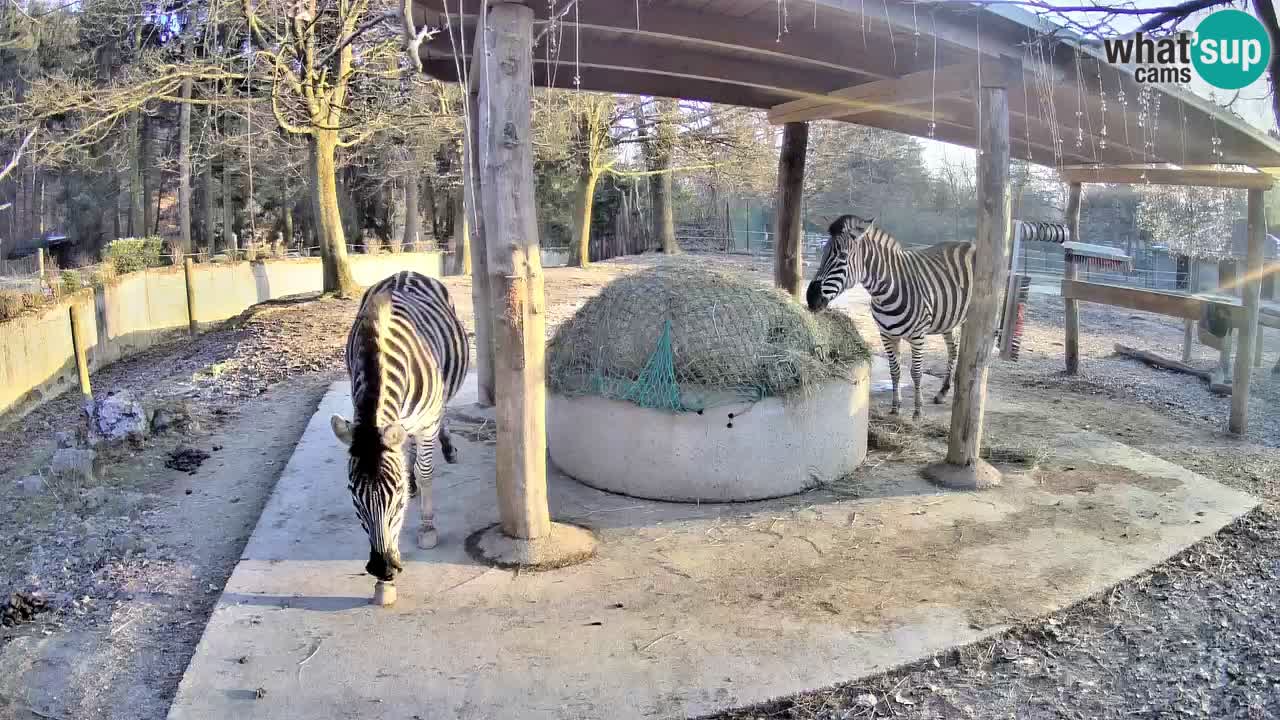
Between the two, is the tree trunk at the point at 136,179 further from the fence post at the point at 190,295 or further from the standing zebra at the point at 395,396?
the standing zebra at the point at 395,396

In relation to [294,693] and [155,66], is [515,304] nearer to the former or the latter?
[294,693]

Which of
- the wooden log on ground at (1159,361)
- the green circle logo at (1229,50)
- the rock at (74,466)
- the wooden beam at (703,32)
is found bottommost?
the rock at (74,466)

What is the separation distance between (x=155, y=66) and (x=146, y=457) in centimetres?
750

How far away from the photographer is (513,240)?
A: 485 centimetres

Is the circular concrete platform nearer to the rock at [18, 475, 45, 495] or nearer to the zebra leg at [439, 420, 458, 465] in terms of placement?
the zebra leg at [439, 420, 458, 465]

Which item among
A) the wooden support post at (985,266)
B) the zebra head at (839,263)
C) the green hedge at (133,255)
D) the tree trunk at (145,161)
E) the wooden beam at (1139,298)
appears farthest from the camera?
the tree trunk at (145,161)

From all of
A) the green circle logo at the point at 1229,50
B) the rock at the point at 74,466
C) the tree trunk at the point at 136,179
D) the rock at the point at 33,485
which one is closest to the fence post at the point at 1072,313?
the green circle logo at the point at 1229,50

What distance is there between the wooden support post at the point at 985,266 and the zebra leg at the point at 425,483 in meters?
3.89

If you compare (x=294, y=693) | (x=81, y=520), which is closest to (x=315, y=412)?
(x=81, y=520)

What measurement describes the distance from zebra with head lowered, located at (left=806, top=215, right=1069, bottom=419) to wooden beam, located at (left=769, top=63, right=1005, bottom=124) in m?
1.12

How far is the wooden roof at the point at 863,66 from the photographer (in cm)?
586

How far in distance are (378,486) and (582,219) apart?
70.1ft

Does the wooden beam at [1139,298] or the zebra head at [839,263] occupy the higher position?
the zebra head at [839,263]

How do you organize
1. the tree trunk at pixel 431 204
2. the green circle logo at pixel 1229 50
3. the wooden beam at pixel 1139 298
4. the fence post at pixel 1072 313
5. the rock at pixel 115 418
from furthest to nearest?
the tree trunk at pixel 431 204 < the fence post at pixel 1072 313 < the wooden beam at pixel 1139 298 < the rock at pixel 115 418 < the green circle logo at pixel 1229 50
